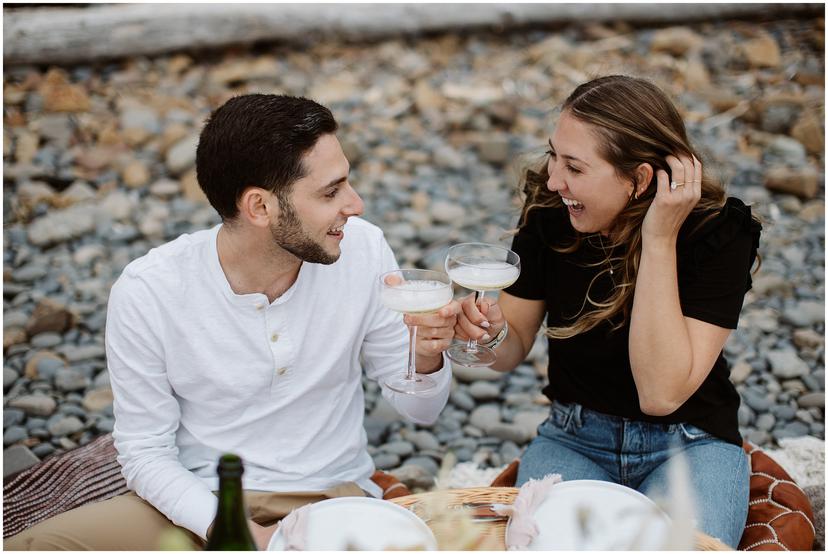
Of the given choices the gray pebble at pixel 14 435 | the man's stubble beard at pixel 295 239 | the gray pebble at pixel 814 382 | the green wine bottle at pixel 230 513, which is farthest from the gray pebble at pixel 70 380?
the gray pebble at pixel 814 382

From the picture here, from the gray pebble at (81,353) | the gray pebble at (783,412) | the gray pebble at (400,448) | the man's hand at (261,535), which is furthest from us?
the gray pebble at (81,353)

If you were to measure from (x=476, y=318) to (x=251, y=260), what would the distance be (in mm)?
722

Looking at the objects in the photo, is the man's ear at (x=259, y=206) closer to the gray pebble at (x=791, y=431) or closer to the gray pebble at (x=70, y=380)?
the gray pebble at (x=70, y=380)

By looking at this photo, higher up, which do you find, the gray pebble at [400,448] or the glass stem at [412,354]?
the glass stem at [412,354]

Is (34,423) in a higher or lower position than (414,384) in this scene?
lower

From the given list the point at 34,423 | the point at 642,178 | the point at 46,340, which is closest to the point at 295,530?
the point at 642,178

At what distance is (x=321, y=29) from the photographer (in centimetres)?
912

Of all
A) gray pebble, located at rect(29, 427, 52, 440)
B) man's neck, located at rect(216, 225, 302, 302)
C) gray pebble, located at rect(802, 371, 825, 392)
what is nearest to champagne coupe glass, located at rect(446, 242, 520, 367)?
man's neck, located at rect(216, 225, 302, 302)

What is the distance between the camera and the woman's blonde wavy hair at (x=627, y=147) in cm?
263

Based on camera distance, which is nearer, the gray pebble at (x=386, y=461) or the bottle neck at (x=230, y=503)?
the bottle neck at (x=230, y=503)

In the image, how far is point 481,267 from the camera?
2.58m

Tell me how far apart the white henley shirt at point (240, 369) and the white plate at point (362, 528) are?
0.59 metres

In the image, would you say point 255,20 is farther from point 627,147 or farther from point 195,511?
point 195,511

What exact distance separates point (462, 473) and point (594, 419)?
1.22m
